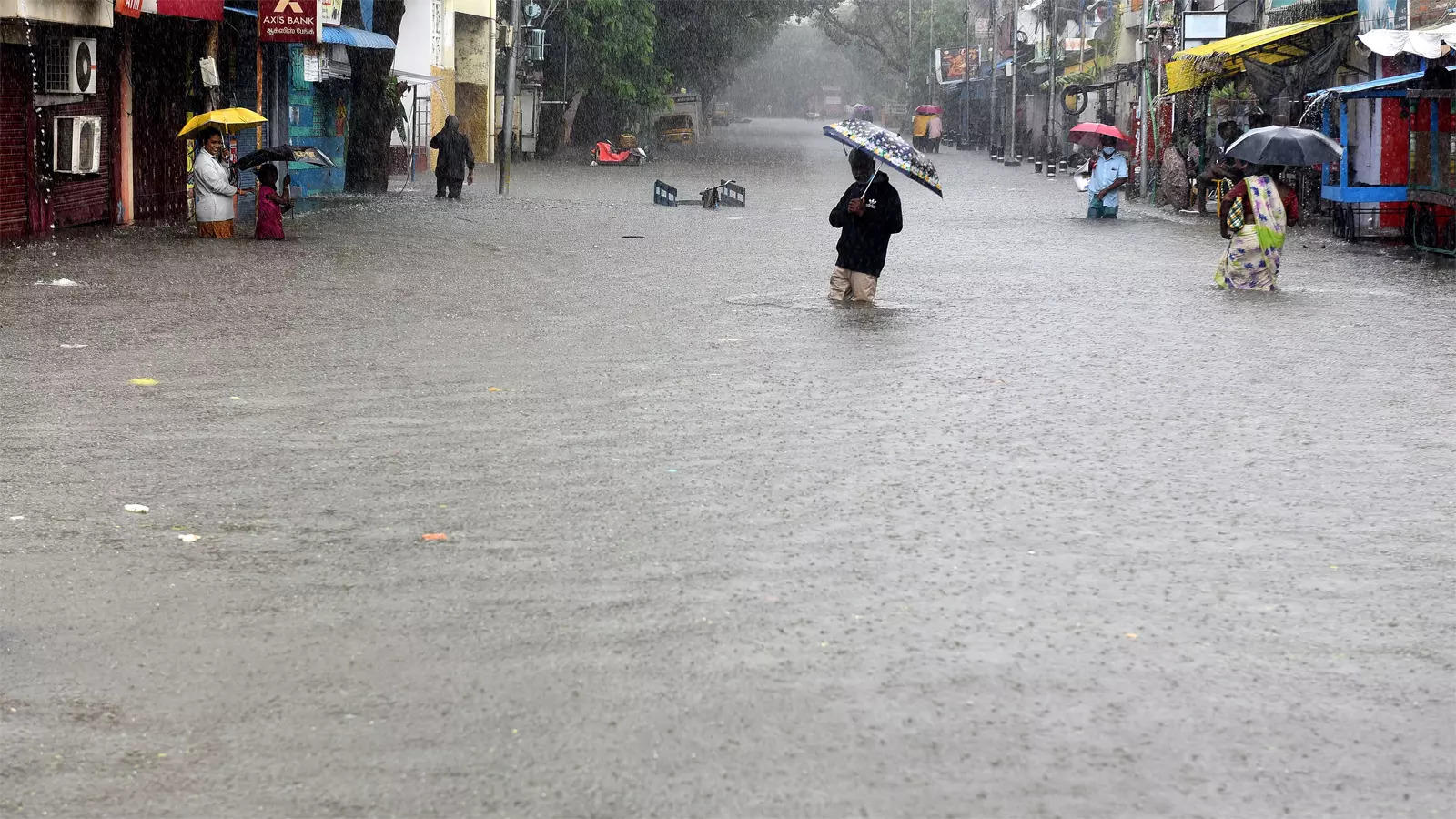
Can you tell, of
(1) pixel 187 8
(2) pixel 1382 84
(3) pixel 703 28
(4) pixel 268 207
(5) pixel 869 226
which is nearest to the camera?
(5) pixel 869 226

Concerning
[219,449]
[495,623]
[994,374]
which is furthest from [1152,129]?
[495,623]

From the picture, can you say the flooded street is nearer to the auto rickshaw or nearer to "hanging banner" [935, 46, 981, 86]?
the auto rickshaw

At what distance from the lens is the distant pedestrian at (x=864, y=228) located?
14.7m

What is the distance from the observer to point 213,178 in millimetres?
19922

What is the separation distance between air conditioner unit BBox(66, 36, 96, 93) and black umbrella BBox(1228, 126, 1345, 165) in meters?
11.4

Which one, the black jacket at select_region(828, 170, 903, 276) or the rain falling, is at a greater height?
the black jacket at select_region(828, 170, 903, 276)

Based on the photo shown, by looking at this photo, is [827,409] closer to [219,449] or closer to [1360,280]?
[219,449]

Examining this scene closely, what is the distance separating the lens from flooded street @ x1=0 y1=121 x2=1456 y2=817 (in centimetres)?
433

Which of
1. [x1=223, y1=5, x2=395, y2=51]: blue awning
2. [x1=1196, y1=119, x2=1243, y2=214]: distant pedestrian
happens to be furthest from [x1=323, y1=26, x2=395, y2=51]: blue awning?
[x1=1196, y1=119, x2=1243, y2=214]: distant pedestrian

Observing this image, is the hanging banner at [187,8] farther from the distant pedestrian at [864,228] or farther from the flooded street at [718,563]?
the distant pedestrian at [864,228]

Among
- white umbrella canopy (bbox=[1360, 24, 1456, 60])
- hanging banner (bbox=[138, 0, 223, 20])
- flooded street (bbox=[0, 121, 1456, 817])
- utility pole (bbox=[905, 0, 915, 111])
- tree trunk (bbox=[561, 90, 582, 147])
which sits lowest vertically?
flooded street (bbox=[0, 121, 1456, 817])

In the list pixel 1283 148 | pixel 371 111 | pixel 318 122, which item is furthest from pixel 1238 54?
pixel 318 122

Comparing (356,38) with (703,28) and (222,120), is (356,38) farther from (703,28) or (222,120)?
(703,28)

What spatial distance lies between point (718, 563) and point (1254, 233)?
1068cm
